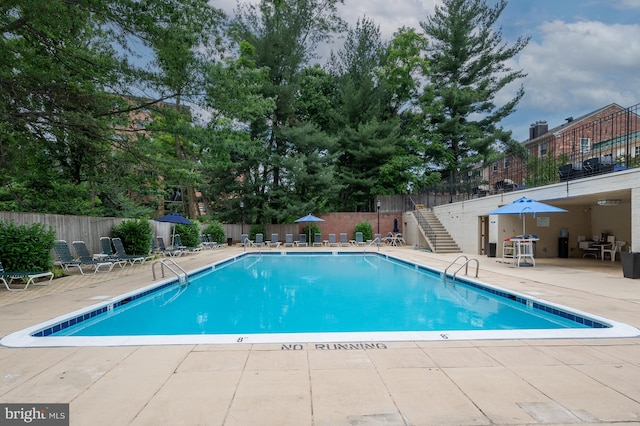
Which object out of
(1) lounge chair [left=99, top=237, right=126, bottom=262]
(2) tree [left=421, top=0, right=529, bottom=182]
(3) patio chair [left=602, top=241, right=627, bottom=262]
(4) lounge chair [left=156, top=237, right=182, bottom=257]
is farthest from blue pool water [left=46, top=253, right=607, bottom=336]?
(2) tree [left=421, top=0, right=529, bottom=182]

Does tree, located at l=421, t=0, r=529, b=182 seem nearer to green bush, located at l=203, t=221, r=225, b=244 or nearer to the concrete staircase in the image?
the concrete staircase

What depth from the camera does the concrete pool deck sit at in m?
2.38

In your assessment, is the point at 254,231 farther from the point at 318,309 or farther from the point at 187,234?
the point at 318,309

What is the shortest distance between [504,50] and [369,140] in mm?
11009

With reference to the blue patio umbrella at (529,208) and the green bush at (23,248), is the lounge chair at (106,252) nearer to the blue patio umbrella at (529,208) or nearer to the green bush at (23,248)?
the green bush at (23,248)

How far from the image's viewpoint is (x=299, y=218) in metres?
22.5

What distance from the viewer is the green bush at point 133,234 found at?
12.5 m

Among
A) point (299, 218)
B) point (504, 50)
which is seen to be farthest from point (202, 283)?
point (504, 50)

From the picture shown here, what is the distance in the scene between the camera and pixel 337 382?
115 inches

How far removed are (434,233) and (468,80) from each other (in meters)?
13.1

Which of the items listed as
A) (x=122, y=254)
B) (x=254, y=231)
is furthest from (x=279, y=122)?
(x=122, y=254)

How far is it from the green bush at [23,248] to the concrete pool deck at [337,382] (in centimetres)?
443

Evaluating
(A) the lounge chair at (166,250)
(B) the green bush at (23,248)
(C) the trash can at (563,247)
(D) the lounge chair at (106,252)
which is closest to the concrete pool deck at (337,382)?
(B) the green bush at (23,248)

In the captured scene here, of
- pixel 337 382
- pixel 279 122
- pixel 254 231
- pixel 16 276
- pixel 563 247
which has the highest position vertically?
pixel 279 122
